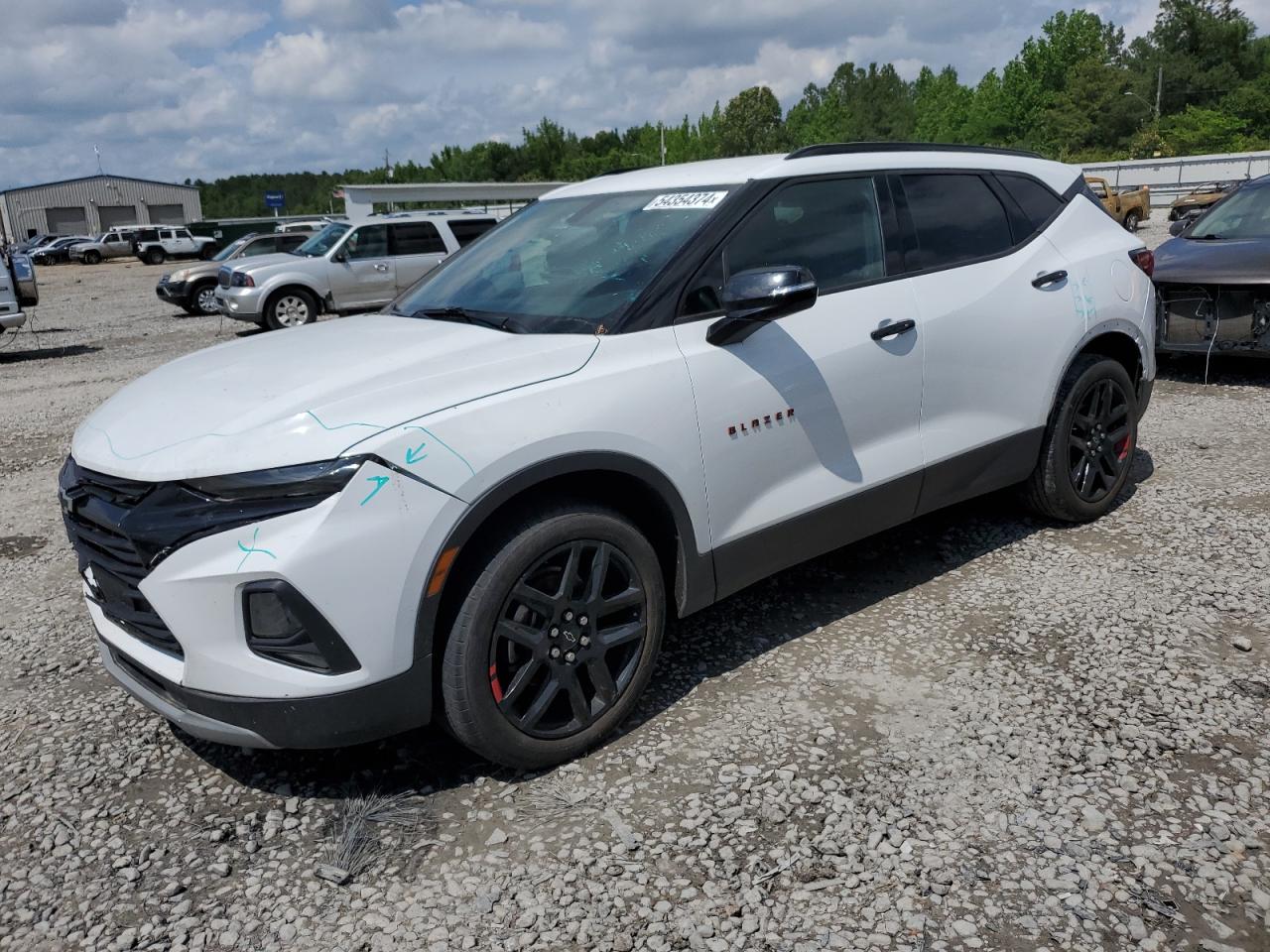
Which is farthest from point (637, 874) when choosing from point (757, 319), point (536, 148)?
point (536, 148)

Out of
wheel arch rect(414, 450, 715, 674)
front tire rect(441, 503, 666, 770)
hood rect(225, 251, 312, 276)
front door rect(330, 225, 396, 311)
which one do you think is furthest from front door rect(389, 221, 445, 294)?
front tire rect(441, 503, 666, 770)

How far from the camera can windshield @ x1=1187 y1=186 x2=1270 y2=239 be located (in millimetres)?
8016

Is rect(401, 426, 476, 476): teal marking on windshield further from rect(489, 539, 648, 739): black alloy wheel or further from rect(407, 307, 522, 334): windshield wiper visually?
rect(407, 307, 522, 334): windshield wiper

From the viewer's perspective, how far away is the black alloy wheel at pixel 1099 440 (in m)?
4.76

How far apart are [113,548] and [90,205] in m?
96.2

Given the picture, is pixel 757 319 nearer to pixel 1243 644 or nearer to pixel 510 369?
pixel 510 369

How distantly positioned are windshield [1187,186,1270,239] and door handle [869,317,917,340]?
5634 mm

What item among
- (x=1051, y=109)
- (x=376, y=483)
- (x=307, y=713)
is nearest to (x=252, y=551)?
(x=376, y=483)

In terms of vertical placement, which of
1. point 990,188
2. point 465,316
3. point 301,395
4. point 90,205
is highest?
point 90,205

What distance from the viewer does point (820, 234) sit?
149 inches

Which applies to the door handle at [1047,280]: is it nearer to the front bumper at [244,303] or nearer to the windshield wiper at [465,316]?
the windshield wiper at [465,316]

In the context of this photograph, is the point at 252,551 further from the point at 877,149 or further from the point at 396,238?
the point at 396,238

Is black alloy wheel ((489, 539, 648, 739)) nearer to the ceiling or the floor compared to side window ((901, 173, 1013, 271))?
nearer to the floor

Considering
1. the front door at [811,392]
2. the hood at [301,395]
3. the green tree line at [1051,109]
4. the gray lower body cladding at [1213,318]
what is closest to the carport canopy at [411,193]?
the green tree line at [1051,109]
